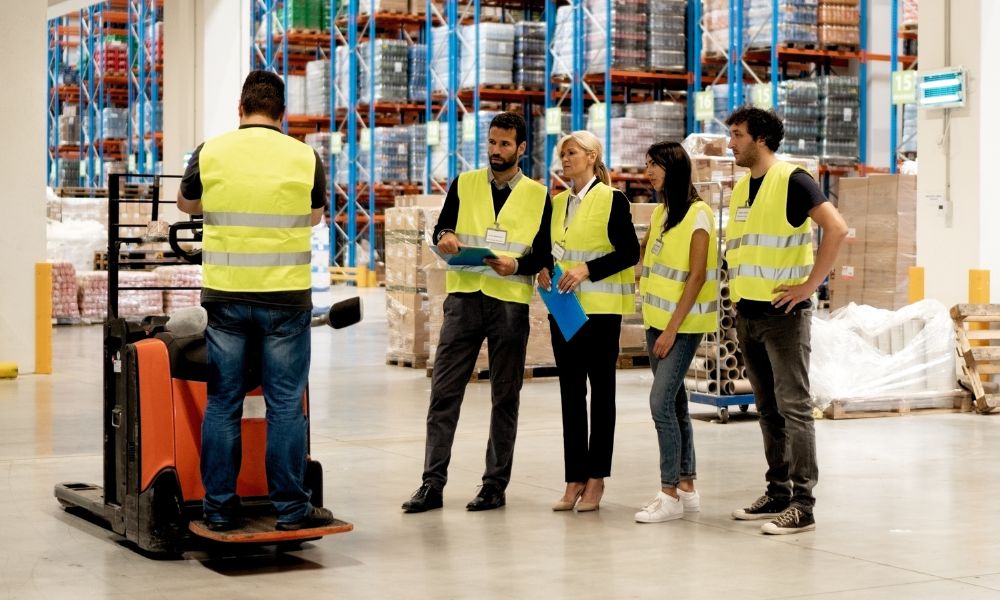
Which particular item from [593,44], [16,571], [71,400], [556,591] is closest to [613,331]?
[556,591]

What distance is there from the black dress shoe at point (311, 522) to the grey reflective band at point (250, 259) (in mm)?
933

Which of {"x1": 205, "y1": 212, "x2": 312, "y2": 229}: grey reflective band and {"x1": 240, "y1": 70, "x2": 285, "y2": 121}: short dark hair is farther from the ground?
{"x1": 240, "y1": 70, "x2": 285, "y2": 121}: short dark hair

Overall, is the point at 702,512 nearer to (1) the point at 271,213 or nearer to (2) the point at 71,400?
(1) the point at 271,213

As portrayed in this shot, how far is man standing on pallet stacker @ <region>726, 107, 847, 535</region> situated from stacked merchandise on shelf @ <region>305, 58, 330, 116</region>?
892 inches

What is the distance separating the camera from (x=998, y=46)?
10.1 meters

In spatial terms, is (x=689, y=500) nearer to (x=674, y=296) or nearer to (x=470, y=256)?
(x=674, y=296)

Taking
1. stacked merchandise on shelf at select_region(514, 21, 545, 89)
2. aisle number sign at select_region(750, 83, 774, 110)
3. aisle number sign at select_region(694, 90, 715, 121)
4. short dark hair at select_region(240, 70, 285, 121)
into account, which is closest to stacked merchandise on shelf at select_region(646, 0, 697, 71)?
aisle number sign at select_region(694, 90, 715, 121)

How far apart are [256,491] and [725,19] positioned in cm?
1440

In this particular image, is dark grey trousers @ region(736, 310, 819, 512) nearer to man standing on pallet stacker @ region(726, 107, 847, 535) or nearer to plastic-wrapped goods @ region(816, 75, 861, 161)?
man standing on pallet stacker @ region(726, 107, 847, 535)

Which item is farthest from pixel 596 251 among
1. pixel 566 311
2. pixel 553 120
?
pixel 553 120

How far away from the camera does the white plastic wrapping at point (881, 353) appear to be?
9570 mm

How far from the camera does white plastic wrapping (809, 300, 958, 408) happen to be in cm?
957

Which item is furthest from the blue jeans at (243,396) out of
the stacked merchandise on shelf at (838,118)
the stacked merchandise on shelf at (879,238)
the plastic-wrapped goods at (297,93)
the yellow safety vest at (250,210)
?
the plastic-wrapped goods at (297,93)

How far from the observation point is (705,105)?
59.2 ft
